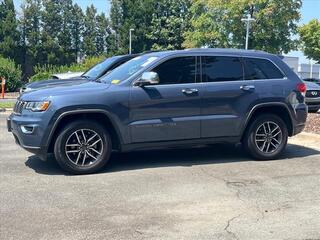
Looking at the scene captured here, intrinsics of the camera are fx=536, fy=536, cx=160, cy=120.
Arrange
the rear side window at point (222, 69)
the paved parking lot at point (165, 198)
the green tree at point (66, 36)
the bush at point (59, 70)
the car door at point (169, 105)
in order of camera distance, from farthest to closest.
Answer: the green tree at point (66, 36)
the bush at point (59, 70)
the rear side window at point (222, 69)
the car door at point (169, 105)
the paved parking lot at point (165, 198)

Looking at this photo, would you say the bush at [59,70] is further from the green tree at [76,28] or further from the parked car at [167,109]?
the green tree at [76,28]

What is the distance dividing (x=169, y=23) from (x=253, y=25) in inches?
812

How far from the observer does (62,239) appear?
4.82 meters

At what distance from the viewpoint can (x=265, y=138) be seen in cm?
847

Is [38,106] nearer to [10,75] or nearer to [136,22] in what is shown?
[10,75]

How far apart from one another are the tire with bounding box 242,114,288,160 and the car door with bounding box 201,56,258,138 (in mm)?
242

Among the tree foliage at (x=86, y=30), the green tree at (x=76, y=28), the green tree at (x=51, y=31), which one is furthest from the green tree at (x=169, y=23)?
the green tree at (x=51, y=31)

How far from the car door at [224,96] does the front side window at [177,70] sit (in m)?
0.19

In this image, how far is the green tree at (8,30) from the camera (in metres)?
57.4

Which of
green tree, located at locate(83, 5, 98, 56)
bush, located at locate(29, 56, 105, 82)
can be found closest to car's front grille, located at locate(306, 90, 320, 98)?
bush, located at locate(29, 56, 105, 82)

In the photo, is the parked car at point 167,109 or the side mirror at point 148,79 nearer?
the parked car at point 167,109

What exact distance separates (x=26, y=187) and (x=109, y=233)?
1.99 m

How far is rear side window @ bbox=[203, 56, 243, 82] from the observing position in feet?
26.6

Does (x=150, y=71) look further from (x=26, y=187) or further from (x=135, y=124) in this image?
(x=26, y=187)
